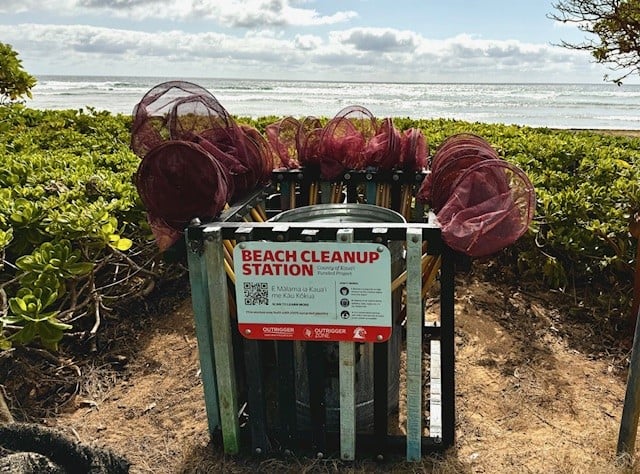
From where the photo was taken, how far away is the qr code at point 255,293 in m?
2.36

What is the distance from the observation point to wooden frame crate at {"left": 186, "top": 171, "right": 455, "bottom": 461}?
91.5 inches

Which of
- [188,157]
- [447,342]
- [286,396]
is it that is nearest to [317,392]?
[286,396]

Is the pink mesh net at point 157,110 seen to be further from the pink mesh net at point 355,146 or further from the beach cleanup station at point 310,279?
the pink mesh net at point 355,146

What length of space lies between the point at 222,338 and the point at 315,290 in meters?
0.46

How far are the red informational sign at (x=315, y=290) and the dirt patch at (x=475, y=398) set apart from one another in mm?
681

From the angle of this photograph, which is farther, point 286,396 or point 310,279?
point 286,396

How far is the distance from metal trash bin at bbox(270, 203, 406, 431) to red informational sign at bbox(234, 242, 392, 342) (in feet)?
0.91

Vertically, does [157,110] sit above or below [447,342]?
above

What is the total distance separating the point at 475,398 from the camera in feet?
10.3

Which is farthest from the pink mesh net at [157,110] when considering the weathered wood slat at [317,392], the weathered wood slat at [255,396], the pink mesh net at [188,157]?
the weathered wood slat at [317,392]

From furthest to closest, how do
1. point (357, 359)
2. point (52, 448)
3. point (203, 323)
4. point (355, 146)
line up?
point (355, 146), point (357, 359), point (203, 323), point (52, 448)

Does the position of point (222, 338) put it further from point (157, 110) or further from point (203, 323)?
point (157, 110)

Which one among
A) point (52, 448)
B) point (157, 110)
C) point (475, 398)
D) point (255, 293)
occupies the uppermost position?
point (157, 110)

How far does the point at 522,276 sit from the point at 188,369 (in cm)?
244
